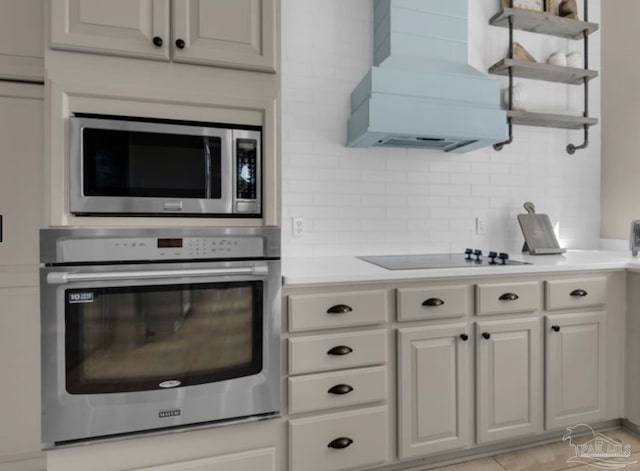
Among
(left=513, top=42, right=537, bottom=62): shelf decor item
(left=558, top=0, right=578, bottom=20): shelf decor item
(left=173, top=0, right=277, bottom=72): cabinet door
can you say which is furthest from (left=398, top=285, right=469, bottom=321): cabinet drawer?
(left=558, top=0, right=578, bottom=20): shelf decor item

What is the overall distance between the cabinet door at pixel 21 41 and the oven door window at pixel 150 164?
0.57 meters

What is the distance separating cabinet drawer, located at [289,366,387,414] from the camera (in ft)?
5.04

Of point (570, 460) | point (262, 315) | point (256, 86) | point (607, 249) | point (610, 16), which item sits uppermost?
point (610, 16)

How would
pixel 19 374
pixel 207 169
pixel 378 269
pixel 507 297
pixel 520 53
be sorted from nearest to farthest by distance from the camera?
pixel 207 169 < pixel 19 374 < pixel 378 269 < pixel 507 297 < pixel 520 53

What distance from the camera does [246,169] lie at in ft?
4.85

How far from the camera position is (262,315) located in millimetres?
1493

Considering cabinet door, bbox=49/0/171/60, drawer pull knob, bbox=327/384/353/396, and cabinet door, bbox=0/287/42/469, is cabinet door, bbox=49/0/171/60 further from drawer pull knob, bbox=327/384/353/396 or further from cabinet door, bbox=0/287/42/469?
drawer pull knob, bbox=327/384/353/396

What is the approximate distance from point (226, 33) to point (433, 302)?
4.66 feet

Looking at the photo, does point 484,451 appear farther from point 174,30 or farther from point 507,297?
point 174,30

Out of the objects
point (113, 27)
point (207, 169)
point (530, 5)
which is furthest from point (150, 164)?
point (530, 5)

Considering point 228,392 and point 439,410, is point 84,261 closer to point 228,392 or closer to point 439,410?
point 228,392

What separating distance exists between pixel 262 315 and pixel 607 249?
8.69ft

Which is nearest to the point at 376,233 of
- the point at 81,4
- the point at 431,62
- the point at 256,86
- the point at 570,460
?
the point at 431,62

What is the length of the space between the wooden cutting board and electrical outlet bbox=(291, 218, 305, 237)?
4.77 feet
